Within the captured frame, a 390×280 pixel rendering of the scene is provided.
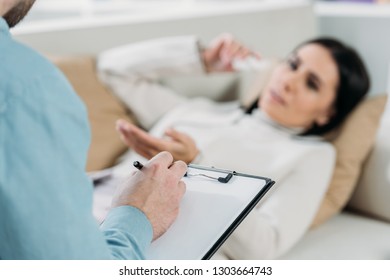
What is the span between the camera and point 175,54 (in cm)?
126

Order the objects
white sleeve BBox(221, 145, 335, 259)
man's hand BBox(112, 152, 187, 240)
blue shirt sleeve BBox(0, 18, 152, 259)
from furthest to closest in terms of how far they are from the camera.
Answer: white sleeve BBox(221, 145, 335, 259), man's hand BBox(112, 152, 187, 240), blue shirt sleeve BBox(0, 18, 152, 259)

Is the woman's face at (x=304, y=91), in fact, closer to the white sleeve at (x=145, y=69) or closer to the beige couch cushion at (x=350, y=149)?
the beige couch cushion at (x=350, y=149)

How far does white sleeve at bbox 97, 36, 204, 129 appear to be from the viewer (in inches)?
49.8

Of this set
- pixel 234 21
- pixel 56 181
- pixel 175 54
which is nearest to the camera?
pixel 56 181

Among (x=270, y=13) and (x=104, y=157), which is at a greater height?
(x=270, y=13)

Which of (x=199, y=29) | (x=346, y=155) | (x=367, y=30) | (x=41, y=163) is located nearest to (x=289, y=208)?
(x=346, y=155)

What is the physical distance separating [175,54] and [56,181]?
872 millimetres

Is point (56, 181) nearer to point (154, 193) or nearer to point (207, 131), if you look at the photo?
point (154, 193)

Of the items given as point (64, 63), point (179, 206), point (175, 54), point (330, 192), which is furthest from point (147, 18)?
point (179, 206)

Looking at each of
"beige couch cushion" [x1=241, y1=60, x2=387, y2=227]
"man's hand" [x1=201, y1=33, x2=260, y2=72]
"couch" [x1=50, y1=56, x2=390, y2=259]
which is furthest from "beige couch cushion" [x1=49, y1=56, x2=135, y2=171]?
"beige couch cushion" [x1=241, y1=60, x2=387, y2=227]

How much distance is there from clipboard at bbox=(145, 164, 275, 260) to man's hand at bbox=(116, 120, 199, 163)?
0.09 metres

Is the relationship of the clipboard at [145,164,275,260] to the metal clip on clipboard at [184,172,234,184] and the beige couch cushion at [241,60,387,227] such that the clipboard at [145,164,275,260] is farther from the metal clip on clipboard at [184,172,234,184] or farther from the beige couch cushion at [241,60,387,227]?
the beige couch cushion at [241,60,387,227]

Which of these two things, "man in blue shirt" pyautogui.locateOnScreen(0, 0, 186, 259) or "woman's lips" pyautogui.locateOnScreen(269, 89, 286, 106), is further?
"woman's lips" pyautogui.locateOnScreen(269, 89, 286, 106)

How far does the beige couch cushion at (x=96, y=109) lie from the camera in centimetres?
117
